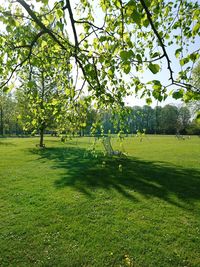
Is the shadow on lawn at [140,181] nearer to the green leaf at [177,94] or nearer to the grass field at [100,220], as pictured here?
the grass field at [100,220]

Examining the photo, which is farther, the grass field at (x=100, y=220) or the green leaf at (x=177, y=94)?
the grass field at (x=100, y=220)

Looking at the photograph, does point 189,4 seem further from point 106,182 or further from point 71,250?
point 106,182

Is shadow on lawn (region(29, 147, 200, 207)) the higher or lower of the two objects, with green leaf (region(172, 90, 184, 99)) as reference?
lower

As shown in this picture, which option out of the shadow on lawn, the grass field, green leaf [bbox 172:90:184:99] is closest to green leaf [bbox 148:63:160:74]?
green leaf [bbox 172:90:184:99]

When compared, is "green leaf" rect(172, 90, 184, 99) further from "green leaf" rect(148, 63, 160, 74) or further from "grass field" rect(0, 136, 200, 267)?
"grass field" rect(0, 136, 200, 267)

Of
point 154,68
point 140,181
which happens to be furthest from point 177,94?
point 140,181

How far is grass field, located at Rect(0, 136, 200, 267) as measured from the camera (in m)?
7.50

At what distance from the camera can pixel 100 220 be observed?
393 inches

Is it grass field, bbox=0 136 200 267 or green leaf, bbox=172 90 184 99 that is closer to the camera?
green leaf, bbox=172 90 184 99

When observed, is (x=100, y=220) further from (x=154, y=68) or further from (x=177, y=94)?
(x=154, y=68)

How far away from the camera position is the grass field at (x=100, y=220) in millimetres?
7496

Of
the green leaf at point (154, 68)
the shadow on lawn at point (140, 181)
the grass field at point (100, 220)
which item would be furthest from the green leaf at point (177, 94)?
the shadow on lawn at point (140, 181)

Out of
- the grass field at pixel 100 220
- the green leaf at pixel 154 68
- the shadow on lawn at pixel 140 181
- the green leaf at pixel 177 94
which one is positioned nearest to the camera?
the green leaf at pixel 154 68

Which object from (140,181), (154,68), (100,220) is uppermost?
(154,68)
